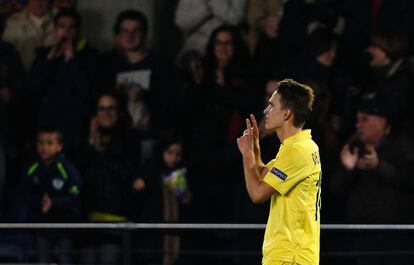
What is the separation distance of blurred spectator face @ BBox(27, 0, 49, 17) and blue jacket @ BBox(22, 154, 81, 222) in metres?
1.55

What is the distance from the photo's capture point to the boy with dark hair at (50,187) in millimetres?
10516

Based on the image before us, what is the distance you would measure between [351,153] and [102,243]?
1986mm

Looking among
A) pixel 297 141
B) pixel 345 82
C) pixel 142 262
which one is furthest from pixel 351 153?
pixel 297 141

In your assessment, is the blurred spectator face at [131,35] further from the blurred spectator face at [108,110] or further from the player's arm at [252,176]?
the player's arm at [252,176]

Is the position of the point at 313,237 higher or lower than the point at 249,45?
lower

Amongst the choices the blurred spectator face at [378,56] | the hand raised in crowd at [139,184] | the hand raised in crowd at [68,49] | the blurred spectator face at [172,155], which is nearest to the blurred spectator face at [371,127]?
the blurred spectator face at [378,56]

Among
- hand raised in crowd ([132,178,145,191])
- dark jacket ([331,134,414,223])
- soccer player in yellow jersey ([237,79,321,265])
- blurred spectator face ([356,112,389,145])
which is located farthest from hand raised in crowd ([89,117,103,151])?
soccer player in yellow jersey ([237,79,321,265])

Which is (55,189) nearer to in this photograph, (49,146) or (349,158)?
(49,146)

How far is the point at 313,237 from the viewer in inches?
285

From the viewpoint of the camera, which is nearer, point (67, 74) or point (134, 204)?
point (134, 204)

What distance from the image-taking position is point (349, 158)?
9758 mm

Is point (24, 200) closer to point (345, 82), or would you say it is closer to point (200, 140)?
point (200, 140)

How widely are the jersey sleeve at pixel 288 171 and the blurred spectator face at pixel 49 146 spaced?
12.2 ft

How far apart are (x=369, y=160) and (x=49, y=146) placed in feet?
8.41
